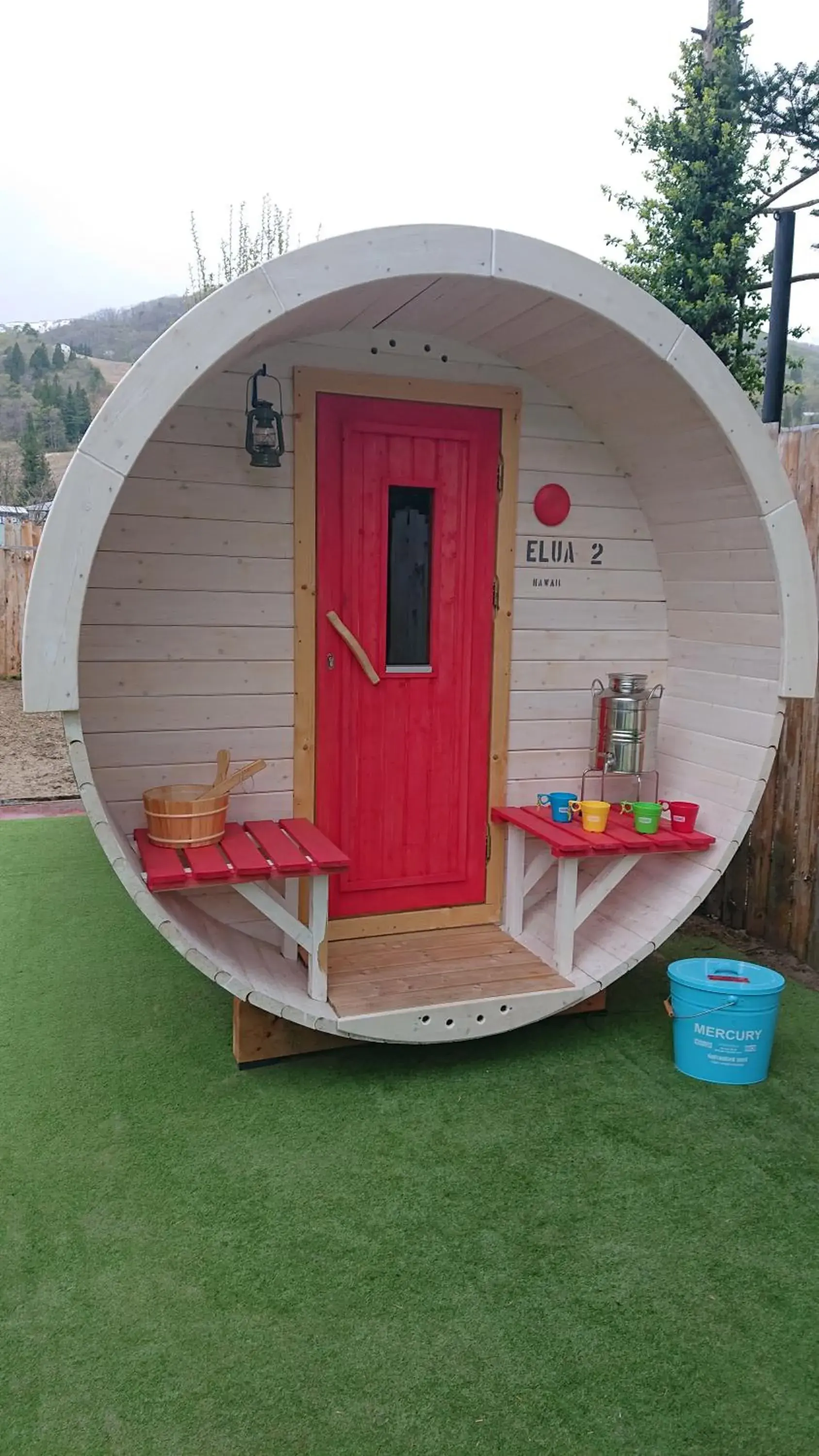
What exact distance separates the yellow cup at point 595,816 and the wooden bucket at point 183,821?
4.38 feet

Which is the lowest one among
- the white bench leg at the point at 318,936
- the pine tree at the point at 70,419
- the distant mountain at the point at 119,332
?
the white bench leg at the point at 318,936

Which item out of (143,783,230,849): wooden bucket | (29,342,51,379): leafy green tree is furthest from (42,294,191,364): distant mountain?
(143,783,230,849): wooden bucket

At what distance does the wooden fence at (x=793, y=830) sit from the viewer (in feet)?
14.3

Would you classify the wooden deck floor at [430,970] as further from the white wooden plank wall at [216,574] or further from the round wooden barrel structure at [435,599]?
the white wooden plank wall at [216,574]

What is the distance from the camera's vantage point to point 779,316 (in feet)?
27.2

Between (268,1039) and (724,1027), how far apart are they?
1.51m

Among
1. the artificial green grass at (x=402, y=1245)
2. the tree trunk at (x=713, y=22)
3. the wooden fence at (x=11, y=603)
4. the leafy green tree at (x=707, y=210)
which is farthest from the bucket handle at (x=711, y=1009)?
the tree trunk at (x=713, y=22)

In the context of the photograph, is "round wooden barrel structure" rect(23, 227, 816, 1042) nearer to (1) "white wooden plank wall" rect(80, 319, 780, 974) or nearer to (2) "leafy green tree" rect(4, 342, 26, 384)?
(1) "white wooden plank wall" rect(80, 319, 780, 974)

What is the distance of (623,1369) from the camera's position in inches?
84.6

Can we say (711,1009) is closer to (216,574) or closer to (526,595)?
(526,595)

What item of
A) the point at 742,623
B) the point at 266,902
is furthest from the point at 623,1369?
the point at 742,623

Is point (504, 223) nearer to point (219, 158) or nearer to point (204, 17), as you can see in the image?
point (204, 17)

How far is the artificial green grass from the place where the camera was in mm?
2023

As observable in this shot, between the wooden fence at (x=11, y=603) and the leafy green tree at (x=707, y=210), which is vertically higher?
the leafy green tree at (x=707, y=210)
